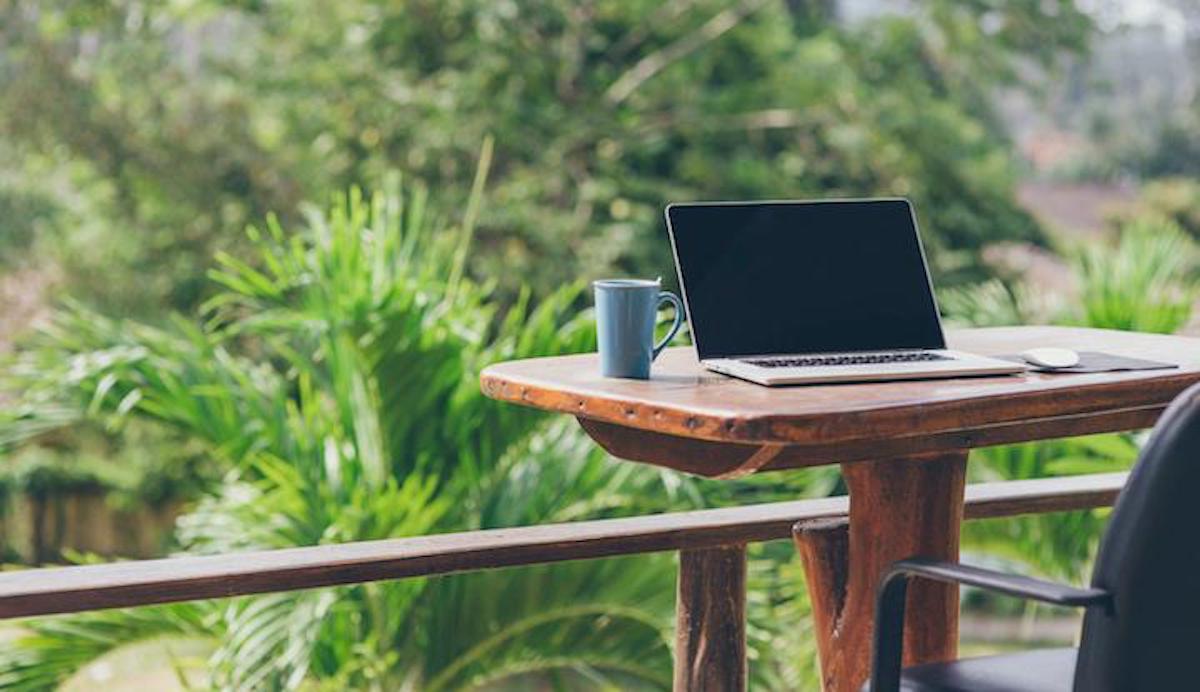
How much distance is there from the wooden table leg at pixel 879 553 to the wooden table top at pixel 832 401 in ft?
0.32

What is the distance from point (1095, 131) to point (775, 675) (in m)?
15.6

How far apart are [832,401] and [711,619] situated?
79 cm

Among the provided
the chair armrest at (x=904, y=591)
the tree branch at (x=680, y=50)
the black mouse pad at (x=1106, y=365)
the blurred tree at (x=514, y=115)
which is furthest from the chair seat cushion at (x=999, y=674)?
the tree branch at (x=680, y=50)

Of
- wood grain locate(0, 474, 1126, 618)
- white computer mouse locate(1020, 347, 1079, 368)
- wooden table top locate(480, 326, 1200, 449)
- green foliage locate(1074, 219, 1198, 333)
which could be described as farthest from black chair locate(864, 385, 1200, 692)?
green foliage locate(1074, 219, 1198, 333)

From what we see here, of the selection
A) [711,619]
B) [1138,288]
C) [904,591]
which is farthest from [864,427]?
[1138,288]

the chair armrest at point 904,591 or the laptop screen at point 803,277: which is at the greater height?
the laptop screen at point 803,277

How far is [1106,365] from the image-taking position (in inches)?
76.9

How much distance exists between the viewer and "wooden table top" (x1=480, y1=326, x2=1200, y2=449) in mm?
1605

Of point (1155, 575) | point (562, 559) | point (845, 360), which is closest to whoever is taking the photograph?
point (1155, 575)

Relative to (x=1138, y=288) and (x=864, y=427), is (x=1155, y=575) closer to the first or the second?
(x=864, y=427)

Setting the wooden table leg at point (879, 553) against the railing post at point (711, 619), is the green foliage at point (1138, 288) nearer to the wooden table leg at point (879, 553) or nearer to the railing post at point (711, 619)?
the railing post at point (711, 619)

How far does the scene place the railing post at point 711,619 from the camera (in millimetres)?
2363

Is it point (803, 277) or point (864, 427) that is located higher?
point (803, 277)

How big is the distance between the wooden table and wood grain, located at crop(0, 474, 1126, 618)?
0.66 ft
